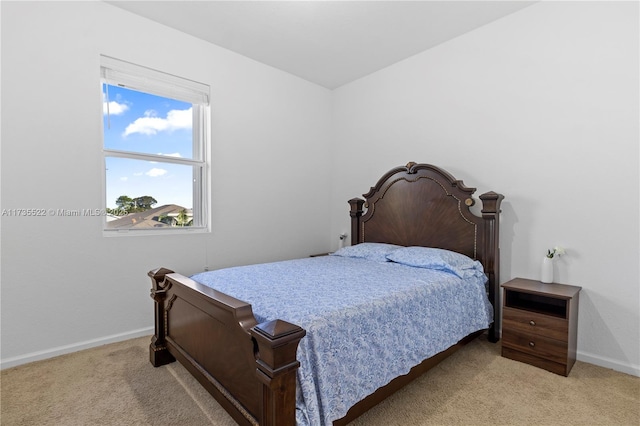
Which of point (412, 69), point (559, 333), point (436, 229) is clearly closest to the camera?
point (559, 333)

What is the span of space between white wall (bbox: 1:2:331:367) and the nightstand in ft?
8.27

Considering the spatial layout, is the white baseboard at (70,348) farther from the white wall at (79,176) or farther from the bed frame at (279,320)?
the bed frame at (279,320)

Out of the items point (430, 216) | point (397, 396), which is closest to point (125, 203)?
point (397, 396)

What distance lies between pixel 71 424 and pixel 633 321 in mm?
3471

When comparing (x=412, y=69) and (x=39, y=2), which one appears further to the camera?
(x=412, y=69)

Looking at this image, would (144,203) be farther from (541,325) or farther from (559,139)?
(559,139)

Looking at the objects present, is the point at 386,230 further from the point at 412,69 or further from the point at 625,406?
the point at 625,406

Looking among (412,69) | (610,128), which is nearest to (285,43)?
(412,69)

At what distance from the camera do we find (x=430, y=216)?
310 centimetres

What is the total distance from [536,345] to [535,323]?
0.15 meters

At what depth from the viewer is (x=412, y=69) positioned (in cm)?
346

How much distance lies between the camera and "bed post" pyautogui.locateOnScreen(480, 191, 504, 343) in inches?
→ 105

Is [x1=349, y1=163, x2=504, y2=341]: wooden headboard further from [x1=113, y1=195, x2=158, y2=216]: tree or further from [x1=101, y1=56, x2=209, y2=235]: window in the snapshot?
[x1=113, y1=195, x2=158, y2=216]: tree

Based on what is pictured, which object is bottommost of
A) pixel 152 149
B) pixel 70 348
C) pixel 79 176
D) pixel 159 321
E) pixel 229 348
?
pixel 70 348
